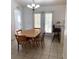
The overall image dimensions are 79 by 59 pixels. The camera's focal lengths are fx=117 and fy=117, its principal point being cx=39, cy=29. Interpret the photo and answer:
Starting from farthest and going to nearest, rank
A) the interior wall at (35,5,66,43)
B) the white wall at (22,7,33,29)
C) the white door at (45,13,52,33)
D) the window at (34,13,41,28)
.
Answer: the white wall at (22,7,33,29)
the window at (34,13,41,28)
the white door at (45,13,52,33)
the interior wall at (35,5,66,43)

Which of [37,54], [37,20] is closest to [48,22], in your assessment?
[37,20]

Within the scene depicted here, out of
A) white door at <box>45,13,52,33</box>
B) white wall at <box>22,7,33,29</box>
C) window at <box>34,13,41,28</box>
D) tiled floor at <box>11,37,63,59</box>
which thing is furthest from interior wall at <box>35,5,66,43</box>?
tiled floor at <box>11,37,63,59</box>

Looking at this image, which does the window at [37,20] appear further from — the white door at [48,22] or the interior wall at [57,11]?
the interior wall at [57,11]

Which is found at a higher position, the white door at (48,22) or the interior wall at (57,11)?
the interior wall at (57,11)

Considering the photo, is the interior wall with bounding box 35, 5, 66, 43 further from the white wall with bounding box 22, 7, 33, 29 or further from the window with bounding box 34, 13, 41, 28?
the white wall with bounding box 22, 7, 33, 29

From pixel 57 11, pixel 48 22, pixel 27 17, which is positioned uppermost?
pixel 57 11

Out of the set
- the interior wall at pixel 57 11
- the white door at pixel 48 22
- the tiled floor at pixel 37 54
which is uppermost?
the interior wall at pixel 57 11

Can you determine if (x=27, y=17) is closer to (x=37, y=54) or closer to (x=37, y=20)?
(x=37, y=20)

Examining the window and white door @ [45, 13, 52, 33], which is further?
the window

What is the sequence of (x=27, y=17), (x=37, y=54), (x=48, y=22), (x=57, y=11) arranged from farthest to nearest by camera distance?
(x=27, y=17), (x=48, y=22), (x=57, y=11), (x=37, y=54)

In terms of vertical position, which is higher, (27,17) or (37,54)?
(27,17)

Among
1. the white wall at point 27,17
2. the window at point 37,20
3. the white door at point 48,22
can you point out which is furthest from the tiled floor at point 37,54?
the white wall at point 27,17
